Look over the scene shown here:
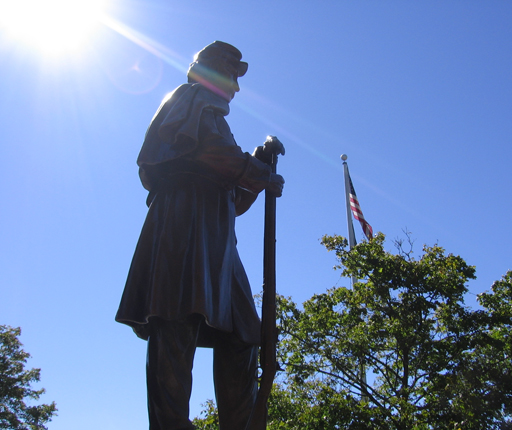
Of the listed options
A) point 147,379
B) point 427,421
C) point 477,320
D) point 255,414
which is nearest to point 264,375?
point 255,414

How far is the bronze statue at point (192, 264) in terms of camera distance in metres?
2.81

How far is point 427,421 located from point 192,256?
13.7 m

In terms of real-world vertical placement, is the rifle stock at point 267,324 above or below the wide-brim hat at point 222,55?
below

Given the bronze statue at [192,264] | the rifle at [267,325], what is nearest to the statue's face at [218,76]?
the bronze statue at [192,264]

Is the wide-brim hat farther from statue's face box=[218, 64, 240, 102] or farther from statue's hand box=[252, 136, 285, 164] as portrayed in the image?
statue's hand box=[252, 136, 285, 164]

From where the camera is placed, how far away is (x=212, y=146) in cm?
325

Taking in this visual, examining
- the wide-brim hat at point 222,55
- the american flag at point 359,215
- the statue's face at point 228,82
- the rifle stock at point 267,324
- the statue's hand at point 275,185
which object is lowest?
the rifle stock at point 267,324

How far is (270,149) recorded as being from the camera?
3.62m

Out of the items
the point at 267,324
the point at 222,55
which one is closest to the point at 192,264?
the point at 267,324

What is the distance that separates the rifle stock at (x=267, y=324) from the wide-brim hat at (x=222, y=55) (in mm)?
1150

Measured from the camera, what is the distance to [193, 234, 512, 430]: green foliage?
14.8 meters

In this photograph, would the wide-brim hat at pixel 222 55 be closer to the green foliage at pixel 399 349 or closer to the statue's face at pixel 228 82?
the statue's face at pixel 228 82

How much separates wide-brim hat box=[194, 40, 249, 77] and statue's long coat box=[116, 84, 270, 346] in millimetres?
421

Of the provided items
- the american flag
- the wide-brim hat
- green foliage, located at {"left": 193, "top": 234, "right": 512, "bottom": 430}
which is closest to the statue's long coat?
the wide-brim hat
